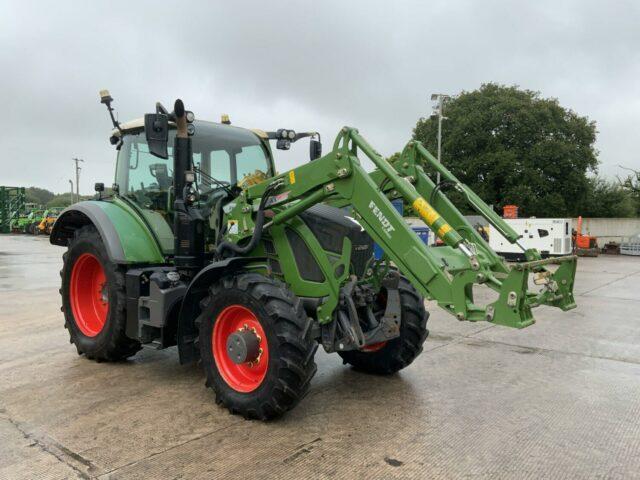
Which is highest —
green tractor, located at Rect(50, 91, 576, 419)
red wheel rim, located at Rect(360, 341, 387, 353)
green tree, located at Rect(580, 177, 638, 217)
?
green tree, located at Rect(580, 177, 638, 217)

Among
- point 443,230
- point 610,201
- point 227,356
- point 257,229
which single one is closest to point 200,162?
point 257,229

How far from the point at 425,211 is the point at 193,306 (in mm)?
2201

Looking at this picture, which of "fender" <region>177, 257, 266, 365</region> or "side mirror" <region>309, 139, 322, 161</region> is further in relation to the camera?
"side mirror" <region>309, 139, 322, 161</region>

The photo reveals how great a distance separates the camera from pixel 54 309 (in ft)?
28.5

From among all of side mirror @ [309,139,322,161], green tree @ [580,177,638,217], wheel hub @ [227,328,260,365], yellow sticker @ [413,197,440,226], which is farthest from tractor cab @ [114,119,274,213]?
green tree @ [580,177,638,217]

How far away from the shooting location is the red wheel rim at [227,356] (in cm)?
417

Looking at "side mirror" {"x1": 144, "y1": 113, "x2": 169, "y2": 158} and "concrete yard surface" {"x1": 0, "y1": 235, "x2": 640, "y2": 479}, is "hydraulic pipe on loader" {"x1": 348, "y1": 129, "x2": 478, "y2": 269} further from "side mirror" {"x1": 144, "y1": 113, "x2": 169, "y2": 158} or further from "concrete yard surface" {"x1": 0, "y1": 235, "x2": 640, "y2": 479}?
"side mirror" {"x1": 144, "y1": 113, "x2": 169, "y2": 158}

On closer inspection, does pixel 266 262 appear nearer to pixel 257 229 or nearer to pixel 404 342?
pixel 257 229

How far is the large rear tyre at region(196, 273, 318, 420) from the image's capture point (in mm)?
3812

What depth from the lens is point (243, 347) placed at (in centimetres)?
405

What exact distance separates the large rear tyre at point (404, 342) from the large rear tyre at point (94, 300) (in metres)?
2.43

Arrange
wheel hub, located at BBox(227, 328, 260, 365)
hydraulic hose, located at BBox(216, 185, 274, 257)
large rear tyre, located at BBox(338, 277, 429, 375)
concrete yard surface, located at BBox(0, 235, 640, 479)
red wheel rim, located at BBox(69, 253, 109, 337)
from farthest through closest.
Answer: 1. red wheel rim, located at BBox(69, 253, 109, 337)
2. large rear tyre, located at BBox(338, 277, 429, 375)
3. hydraulic hose, located at BBox(216, 185, 274, 257)
4. wheel hub, located at BBox(227, 328, 260, 365)
5. concrete yard surface, located at BBox(0, 235, 640, 479)

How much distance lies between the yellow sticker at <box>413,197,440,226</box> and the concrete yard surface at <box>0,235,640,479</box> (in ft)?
5.13

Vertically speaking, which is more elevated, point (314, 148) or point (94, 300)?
point (314, 148)
